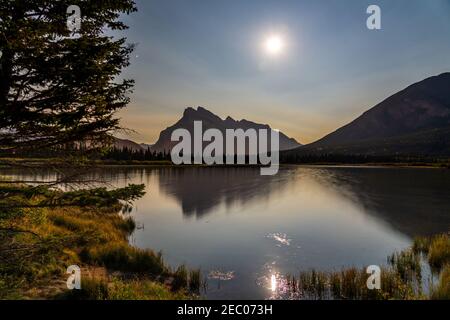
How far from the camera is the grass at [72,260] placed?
8547mm

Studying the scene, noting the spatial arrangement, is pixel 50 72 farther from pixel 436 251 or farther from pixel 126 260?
pixel 436 251

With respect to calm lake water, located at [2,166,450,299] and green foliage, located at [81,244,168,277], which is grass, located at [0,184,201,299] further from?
calm lake water, located at [2,166,450,299]

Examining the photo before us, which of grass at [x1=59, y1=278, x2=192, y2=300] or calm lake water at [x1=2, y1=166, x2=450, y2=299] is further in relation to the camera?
calm lake water at [x1=2, y1=166, x2=450, y2=299]

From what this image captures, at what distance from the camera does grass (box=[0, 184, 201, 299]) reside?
28.0 feet

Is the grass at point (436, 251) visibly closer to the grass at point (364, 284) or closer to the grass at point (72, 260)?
the grass at point (364, 284)

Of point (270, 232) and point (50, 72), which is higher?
point (50, 72)

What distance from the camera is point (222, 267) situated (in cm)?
1705

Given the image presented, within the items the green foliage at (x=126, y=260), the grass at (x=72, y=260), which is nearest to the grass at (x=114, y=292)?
the grass at (x=72, y=260)

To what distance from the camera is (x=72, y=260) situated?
47.9 feet

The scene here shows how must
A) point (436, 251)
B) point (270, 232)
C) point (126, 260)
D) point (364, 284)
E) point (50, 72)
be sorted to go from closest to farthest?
point (50, 72)
point (364, 284)
point (126, 260)
point (436, 251)
point (270, 232)

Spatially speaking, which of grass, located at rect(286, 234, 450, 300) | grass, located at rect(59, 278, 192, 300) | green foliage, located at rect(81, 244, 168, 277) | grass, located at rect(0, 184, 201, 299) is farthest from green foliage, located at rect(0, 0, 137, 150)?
grass, located at rect(286, 234, 450, 300)

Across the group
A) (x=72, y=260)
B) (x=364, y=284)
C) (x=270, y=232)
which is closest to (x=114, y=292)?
(x=72, y=260)

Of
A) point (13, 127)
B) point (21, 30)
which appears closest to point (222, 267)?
point (13, 127)
